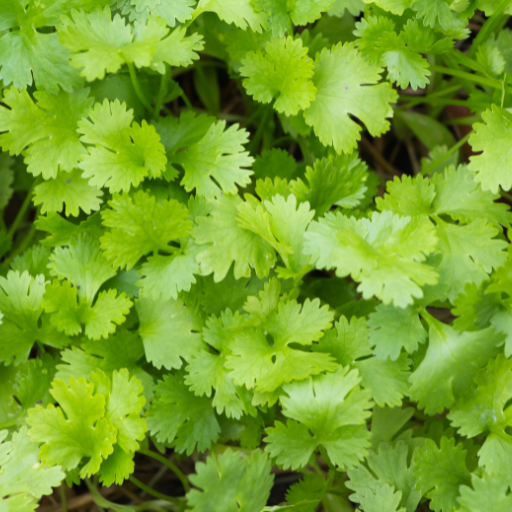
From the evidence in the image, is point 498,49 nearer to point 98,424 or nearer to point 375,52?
point 375,52

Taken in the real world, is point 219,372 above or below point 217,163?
below

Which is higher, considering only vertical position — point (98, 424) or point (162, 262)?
point (162, 262)

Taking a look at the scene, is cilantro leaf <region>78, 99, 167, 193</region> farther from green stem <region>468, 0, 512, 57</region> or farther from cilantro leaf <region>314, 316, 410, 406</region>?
green stem <region>468, 0, 512, 57</region>

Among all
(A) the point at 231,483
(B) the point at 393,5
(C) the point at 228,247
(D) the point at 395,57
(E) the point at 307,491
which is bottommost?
(E) the point at 307,491

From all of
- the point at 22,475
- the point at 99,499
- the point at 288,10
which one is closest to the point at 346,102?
the point at 288,10

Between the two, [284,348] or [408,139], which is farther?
[408,139]

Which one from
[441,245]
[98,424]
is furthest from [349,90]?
[98,424]

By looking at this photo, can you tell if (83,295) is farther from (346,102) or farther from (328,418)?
(346,102)

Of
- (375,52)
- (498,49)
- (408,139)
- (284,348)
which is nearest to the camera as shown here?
(284,348)

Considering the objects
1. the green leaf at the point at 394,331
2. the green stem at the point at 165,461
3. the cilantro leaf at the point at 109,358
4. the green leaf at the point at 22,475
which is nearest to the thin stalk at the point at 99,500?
the green stem at the point at 165,461
